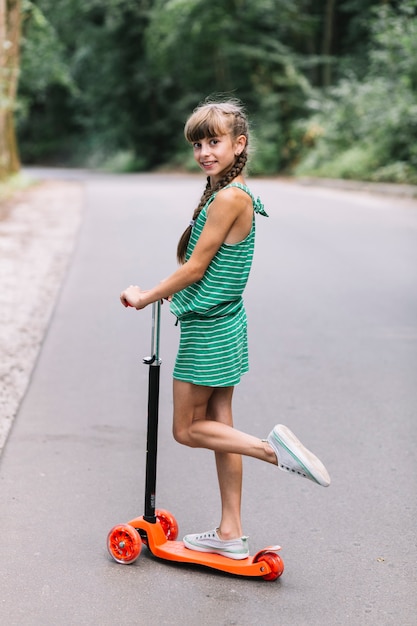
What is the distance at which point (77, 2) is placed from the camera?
43250mm

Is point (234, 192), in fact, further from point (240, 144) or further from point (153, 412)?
point (153, 412)

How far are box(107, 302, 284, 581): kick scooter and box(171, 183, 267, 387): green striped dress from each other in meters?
0.13

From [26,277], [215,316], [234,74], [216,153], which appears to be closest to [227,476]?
[215,316]

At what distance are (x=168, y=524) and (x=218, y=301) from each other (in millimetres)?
1056

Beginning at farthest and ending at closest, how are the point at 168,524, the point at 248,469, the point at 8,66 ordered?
1. the point at 8,66
2. the point at 248,469
3. the point at 168,524

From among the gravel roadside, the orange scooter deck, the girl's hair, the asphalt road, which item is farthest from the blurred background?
the orange scooter deck

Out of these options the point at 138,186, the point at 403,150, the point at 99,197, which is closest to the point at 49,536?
the point at 99,197

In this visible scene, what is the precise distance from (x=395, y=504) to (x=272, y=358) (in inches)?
119

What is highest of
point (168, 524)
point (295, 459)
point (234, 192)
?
point (234, 192)

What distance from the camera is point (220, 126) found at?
3.52 meters

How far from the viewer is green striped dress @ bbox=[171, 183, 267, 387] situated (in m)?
3.57

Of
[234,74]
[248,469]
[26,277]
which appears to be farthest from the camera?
[234,74]

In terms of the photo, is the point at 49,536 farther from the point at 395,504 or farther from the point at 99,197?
the point at 99,197

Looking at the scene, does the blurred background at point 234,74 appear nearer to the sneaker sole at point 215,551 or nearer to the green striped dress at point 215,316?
the green striped dress at point 215,316
